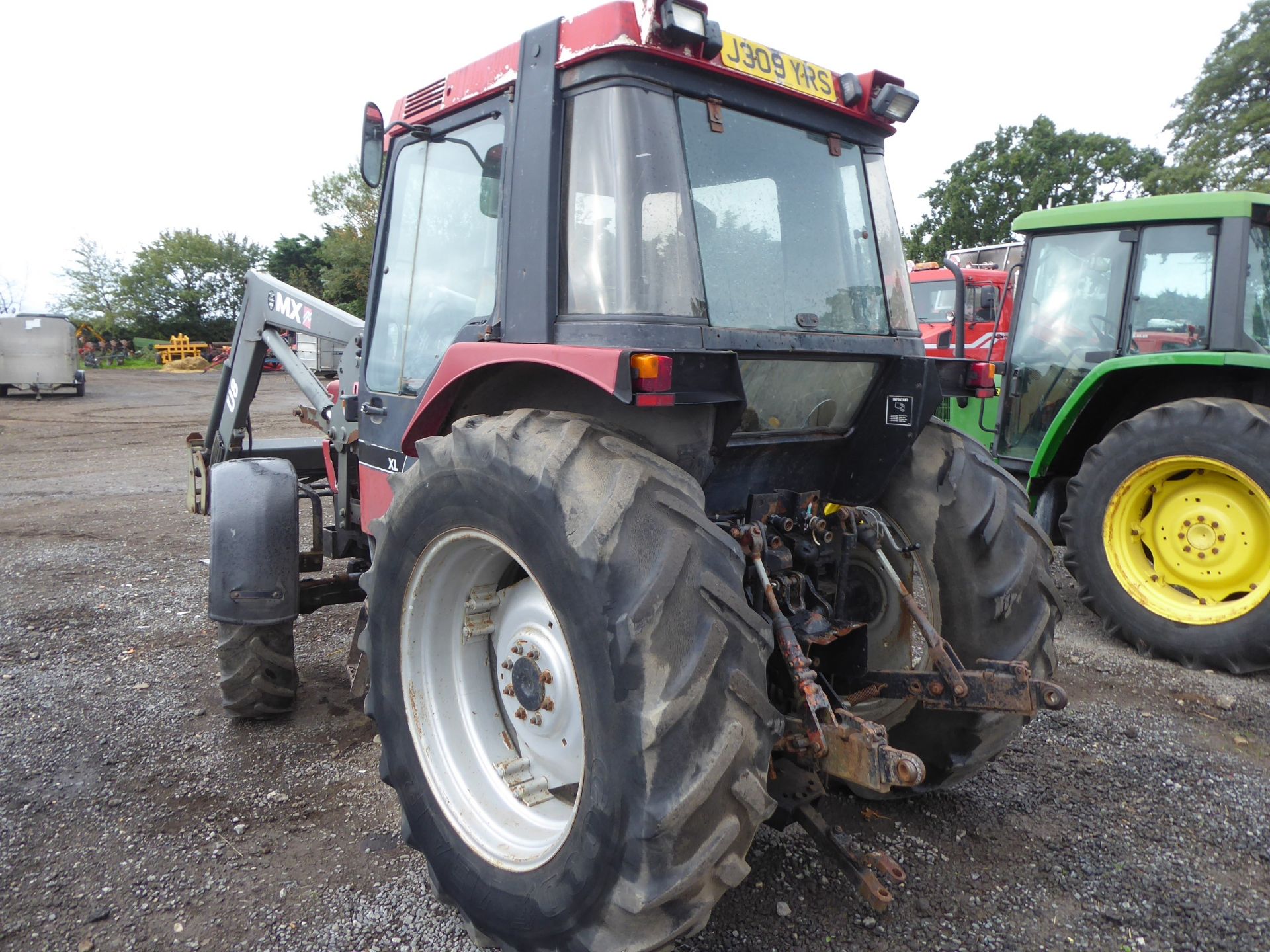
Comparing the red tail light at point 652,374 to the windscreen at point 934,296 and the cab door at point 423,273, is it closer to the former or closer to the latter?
the cab door at point 423,273

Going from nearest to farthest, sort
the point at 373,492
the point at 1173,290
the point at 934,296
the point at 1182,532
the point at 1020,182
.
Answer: the point at 373,492 < the point at 1182,532 < the point at 1173,290 < the point at 934,296 < the point at 1020,182

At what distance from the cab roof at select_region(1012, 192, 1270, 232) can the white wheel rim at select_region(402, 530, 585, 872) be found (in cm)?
429

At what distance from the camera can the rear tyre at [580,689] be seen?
1.78 meters

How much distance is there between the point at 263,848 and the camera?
9.23 feet

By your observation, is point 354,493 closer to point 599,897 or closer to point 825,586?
point 825,586

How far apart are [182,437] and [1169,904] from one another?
1500 cm

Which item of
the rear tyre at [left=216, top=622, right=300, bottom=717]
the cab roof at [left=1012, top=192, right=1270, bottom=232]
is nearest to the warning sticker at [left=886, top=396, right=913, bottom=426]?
the rear tyre at [left=216, top=622, right=300, bottom=717]

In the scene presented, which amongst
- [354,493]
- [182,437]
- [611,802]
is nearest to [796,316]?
[611,802]

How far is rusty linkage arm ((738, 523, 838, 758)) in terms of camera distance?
82.4 inches

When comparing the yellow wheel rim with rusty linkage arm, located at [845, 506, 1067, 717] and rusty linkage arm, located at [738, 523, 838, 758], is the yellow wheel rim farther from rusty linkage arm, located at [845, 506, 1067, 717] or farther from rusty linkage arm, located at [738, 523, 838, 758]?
rusty linkage arm, located at [738, 523, 838, 758]

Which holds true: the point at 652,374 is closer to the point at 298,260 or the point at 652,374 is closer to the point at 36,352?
the point at 36,352

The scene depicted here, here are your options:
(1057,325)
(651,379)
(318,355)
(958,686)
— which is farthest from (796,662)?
(1057,325)

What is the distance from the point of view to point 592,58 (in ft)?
7.26

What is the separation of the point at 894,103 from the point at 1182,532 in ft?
10.4
